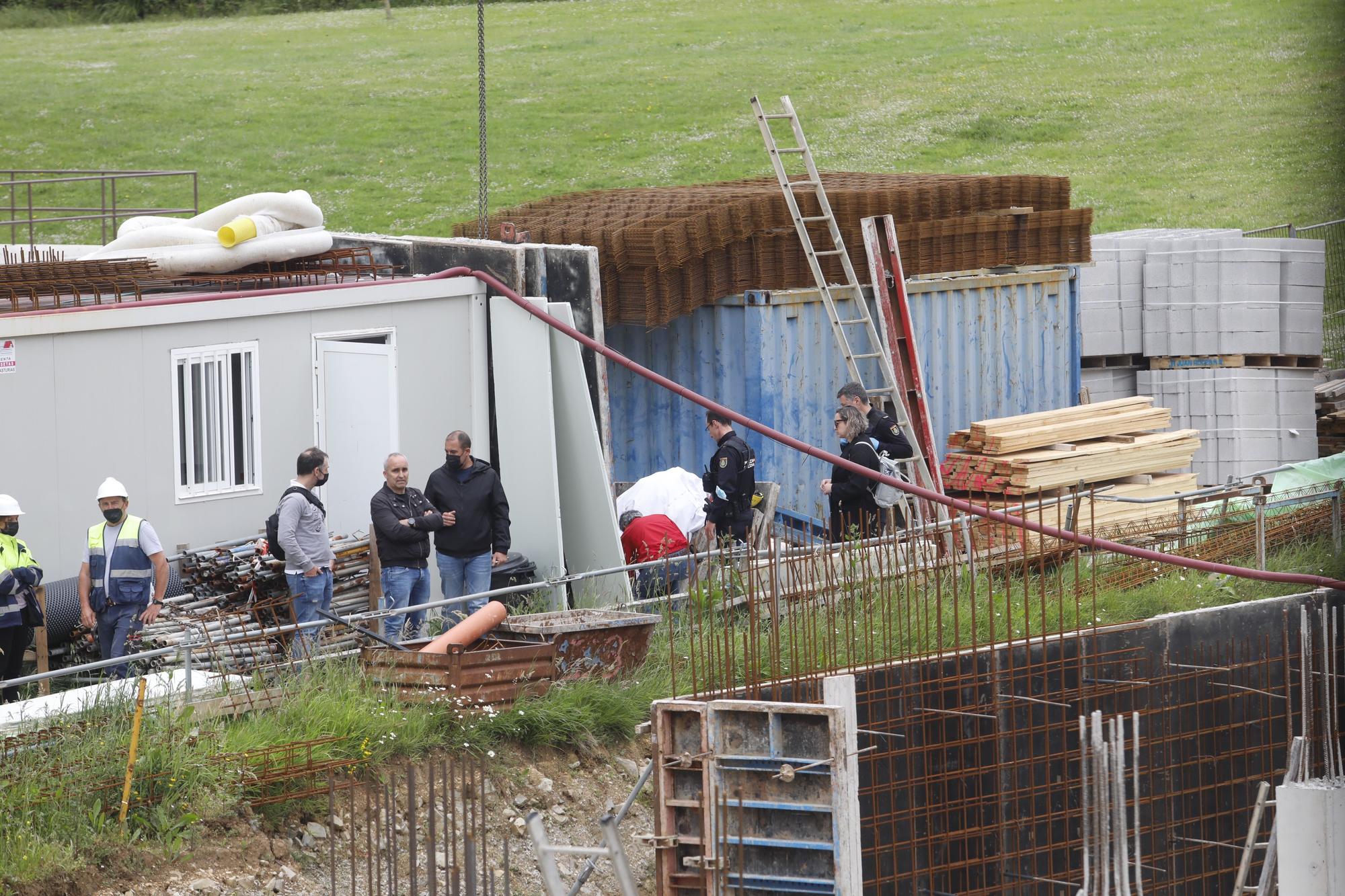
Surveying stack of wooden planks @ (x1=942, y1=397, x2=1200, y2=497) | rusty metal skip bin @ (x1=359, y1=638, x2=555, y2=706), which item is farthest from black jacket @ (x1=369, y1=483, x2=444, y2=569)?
stack of wooden planks @ (x1=942, y1=397, x2=1200, y2=497)

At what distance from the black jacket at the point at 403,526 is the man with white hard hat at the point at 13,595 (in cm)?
218

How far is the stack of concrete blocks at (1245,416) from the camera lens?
1728 cm

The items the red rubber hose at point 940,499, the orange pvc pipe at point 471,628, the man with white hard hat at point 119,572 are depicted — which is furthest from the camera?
the man with white hard hat at point 119,572

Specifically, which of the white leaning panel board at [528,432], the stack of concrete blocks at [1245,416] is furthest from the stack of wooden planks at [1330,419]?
the white leaning panel board at [528,432]

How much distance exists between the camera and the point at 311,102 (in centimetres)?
4141

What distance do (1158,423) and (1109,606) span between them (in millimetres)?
4185

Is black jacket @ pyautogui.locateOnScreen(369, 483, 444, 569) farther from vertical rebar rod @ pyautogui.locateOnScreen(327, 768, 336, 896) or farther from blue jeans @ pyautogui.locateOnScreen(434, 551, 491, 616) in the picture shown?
vertical rebar rod @ pyautogui.locateOnScreen(327, 768, 336, 896)

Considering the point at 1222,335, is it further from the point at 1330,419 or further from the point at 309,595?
the point at 309,595

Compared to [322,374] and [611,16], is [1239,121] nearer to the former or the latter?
[611,16]

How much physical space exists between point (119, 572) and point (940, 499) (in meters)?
5.24

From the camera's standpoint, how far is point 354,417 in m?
11.8

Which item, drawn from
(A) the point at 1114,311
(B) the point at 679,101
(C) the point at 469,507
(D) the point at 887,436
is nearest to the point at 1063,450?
(D) the point at 887,436

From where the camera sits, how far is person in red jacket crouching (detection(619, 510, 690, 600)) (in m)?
11.8

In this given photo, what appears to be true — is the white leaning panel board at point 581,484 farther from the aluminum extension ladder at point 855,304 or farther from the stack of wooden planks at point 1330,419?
the stack of wooden planks at point 1330,419
